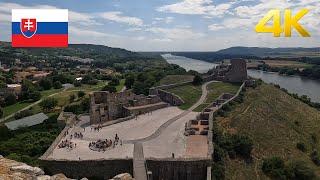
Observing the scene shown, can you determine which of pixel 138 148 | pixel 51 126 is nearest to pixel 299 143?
pixel 138 148

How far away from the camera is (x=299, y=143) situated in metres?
42.7

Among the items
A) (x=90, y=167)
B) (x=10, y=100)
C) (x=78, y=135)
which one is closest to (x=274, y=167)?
(x=90, y=167)

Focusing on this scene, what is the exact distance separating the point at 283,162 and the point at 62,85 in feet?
235

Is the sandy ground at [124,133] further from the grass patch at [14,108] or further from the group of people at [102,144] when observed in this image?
the grass patch at [14,108]

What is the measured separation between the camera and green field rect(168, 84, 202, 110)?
4830cm

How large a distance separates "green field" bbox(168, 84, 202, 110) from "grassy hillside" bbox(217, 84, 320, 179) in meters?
5.55

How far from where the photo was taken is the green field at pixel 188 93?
4830 cm

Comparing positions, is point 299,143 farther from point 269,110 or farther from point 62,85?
point 62,85

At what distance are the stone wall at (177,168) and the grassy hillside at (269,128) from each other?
377 cm

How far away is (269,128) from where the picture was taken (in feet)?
145

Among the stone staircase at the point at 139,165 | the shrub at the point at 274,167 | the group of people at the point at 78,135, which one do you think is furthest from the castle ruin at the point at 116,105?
the shrub at the point at 274,167

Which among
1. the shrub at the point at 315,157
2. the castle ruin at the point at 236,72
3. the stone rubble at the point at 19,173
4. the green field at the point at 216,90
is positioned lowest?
the shrub at the point at 315,157

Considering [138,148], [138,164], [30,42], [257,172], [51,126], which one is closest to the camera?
[138,164]

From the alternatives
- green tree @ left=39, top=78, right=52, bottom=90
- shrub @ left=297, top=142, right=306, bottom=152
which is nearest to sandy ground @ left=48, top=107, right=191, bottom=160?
shrub @ left=297, top=142, right=306, bottom=152
